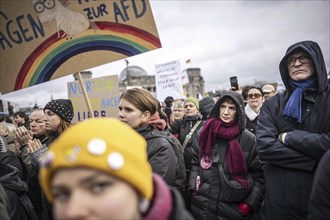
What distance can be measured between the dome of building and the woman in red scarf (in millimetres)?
72979

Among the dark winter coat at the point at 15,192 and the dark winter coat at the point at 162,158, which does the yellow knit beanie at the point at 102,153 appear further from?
the dark winter coat at the point at 15,192

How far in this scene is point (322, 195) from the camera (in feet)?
4.99

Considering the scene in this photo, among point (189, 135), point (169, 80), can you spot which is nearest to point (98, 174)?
point (189, 135)

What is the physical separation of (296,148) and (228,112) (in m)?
1.03

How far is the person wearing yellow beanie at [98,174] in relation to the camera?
934 mm

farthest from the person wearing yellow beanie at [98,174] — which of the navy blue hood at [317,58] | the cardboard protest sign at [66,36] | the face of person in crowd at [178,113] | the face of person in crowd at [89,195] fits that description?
the face of person in crowd at [178,113]

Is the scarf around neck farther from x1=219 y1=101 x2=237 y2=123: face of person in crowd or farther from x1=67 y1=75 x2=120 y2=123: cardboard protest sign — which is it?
x1=67 y1=75 x2=120 y2=123: cardboard protest sign

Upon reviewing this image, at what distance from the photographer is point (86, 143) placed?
996 millimetres

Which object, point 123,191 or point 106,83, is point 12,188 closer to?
point 123,191

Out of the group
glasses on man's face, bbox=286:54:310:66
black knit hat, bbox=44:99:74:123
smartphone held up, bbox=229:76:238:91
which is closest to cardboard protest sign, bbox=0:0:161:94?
black knit hat, bbox=44:99:74:123

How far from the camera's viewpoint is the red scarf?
272 cm

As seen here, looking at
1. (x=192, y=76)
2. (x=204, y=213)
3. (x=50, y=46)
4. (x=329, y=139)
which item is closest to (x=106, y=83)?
(x=50, y=46)

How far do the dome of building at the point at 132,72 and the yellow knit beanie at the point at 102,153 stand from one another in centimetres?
7472

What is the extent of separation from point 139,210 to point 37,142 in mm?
2162
